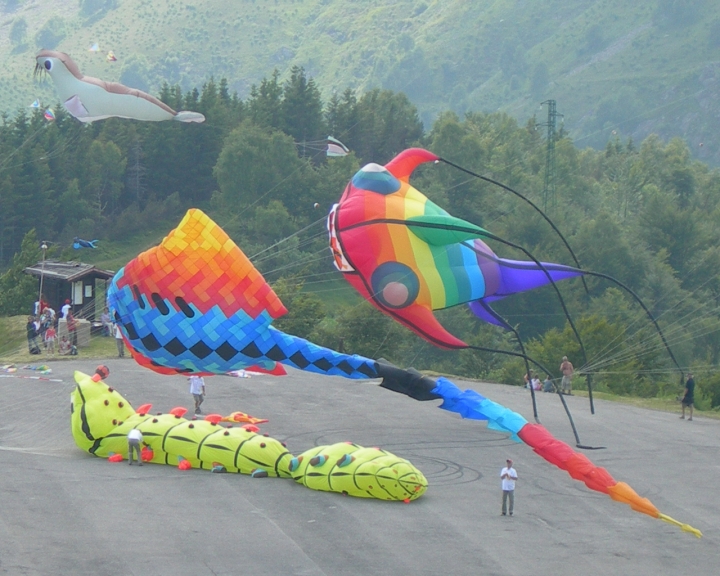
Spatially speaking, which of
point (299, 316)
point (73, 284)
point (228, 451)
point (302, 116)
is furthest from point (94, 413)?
point (302, 116)

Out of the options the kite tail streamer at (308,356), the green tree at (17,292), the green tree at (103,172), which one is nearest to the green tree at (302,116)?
the green tree at (103,172)

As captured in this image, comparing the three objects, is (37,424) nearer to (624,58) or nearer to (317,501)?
(317,501)

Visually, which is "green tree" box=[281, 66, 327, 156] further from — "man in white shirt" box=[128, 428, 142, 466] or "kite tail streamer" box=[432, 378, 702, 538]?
"kite tail streamer" box=[432, 378, 702, 538]

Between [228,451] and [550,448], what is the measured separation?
641 centimetres

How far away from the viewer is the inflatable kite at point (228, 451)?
63.3 ft

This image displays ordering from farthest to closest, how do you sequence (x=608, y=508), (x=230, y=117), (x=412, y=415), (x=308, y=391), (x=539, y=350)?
(x=230, y=117) → (x=539, y=350) → (x=308, y=391) → (x=412, y=415) → (x=608, y=508)

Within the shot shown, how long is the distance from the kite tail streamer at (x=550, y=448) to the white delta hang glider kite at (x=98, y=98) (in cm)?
719

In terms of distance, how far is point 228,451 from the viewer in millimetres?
20594

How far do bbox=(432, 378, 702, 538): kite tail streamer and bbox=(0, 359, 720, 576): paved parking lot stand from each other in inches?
52.0

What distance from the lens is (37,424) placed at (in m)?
24.2

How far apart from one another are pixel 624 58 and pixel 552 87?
13180 mm

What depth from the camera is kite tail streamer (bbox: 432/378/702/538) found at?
1560cm

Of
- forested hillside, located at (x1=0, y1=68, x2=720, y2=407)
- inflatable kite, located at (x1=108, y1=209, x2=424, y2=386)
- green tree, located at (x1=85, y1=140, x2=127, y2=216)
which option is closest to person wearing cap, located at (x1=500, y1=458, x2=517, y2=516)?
inflatable kite, located at (x1=108, y1=209, x2=424, y2=386)

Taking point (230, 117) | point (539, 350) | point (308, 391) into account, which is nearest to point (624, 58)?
point (230, 117)
